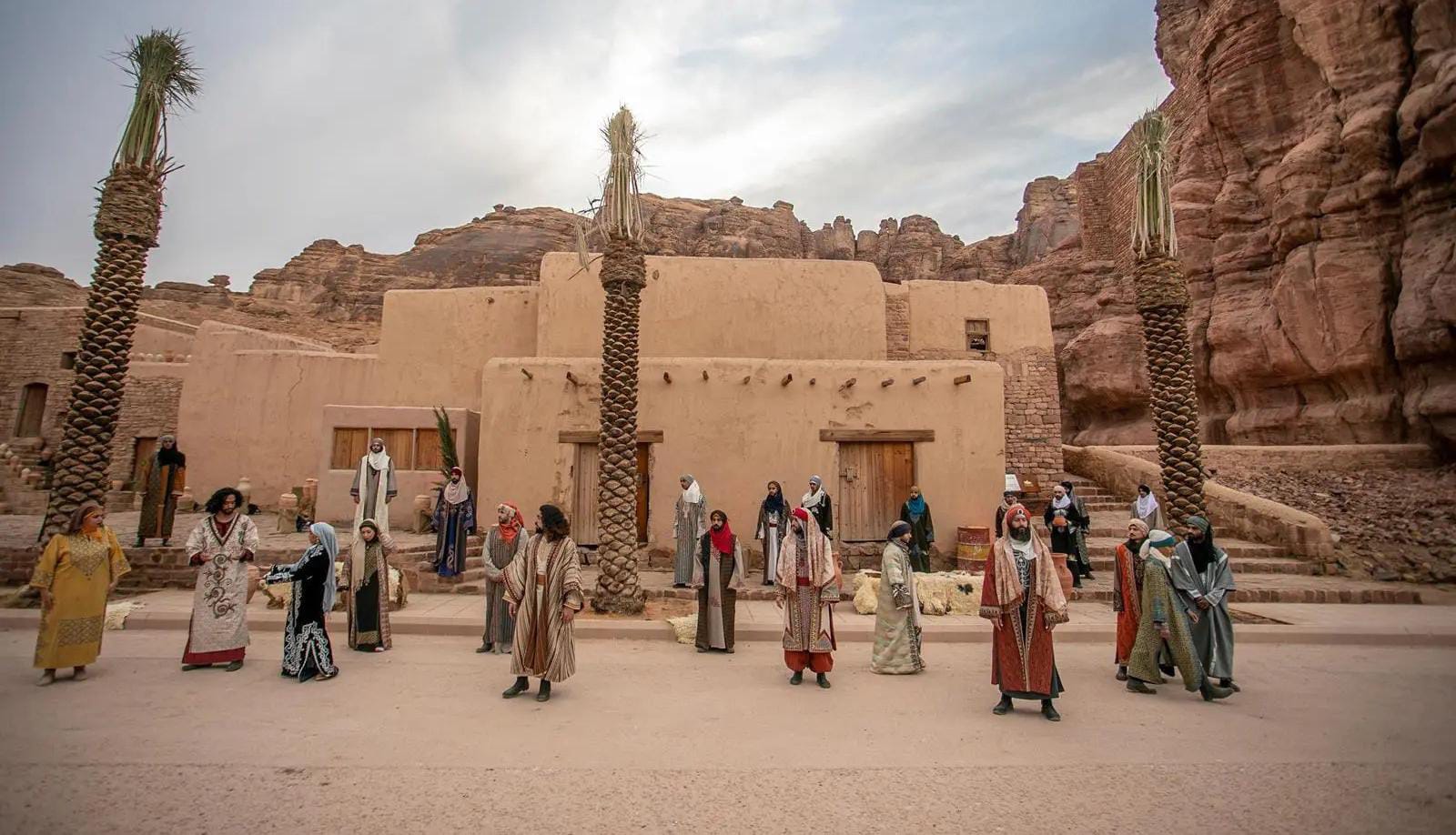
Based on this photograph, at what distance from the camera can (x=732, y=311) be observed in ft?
50.4

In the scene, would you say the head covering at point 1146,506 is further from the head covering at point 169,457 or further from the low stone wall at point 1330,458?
the head covering at point 169,457

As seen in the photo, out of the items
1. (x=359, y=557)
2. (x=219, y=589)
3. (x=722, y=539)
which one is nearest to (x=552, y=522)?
(x=722, y=539)

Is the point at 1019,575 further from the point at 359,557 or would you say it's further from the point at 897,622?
the point at 359,557

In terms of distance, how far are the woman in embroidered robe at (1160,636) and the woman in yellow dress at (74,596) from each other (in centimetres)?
918

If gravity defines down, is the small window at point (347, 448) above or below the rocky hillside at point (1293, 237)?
below

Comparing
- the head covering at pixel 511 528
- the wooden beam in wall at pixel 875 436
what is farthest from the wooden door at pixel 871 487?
the head covering at pixel 511 528

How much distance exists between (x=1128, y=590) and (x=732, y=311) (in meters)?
10.7

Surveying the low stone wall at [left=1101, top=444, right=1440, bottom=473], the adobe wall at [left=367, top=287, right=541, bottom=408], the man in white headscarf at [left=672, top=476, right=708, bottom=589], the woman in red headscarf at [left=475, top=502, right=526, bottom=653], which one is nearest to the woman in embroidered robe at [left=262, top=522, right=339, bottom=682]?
the woman in red headscarf at [left=475, top=502, right=526, bottom=653]

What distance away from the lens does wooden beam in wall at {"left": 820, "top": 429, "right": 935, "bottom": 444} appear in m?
12.5

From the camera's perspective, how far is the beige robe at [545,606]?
538 cm

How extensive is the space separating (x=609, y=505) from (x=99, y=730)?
5087mm

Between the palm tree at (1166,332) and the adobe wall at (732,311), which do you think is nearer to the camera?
the palm tree at (1166,332)

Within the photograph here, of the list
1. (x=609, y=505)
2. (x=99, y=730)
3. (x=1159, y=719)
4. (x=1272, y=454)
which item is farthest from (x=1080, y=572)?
(x=99, y=730)

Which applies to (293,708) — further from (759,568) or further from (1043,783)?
(759,568)
